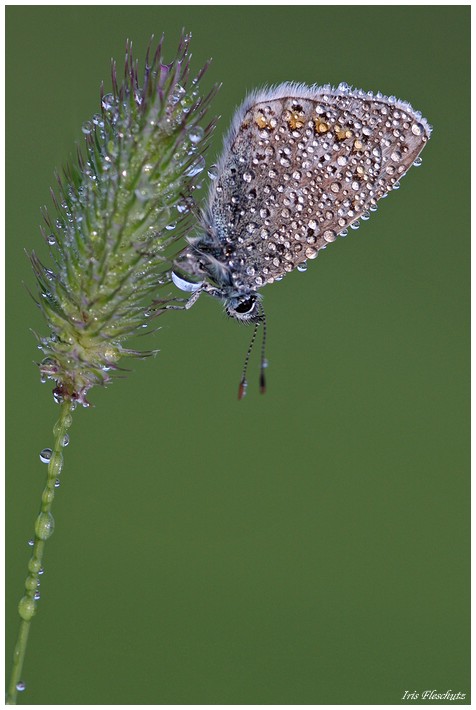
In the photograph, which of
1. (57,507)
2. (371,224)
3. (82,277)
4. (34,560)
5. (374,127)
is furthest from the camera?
(371,224)

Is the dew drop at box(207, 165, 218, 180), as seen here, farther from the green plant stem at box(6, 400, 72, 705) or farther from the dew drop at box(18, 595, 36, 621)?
the dew drop at box(18, 595, 36, 621)

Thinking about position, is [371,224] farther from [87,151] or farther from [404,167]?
[87,151]

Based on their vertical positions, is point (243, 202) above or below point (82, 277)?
above

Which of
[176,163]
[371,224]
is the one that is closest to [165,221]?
[176,163]

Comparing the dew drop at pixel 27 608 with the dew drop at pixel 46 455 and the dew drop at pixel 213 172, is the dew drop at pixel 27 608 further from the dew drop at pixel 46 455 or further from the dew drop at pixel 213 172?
the dew drop at pixel 213 172

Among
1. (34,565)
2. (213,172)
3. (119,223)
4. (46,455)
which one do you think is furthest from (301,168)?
(34,565)
